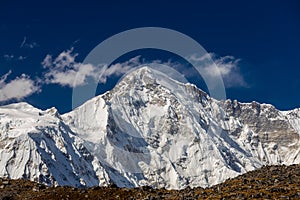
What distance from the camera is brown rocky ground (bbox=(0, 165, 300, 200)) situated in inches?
1813

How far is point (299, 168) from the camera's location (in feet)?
182

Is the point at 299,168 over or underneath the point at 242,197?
over

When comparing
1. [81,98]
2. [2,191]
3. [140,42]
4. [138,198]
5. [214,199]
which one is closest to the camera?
[214,199]

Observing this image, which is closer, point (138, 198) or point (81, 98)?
point (138, 198)

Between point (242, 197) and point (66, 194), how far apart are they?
19896mm

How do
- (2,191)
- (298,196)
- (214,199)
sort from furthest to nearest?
(2,191) < (214,199) < (298,196)

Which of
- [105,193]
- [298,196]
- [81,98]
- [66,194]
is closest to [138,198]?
[105,193]

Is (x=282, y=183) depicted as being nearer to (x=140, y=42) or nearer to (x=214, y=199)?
(x=214, y=199)

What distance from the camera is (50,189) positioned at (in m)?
59.3

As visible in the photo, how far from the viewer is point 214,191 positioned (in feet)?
168

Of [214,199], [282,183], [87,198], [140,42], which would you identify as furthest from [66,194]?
[140,42]

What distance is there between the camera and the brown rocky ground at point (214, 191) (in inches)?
1813

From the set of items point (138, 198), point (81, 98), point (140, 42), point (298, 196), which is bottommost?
point (298, 196)

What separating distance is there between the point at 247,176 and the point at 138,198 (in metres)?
12.4
